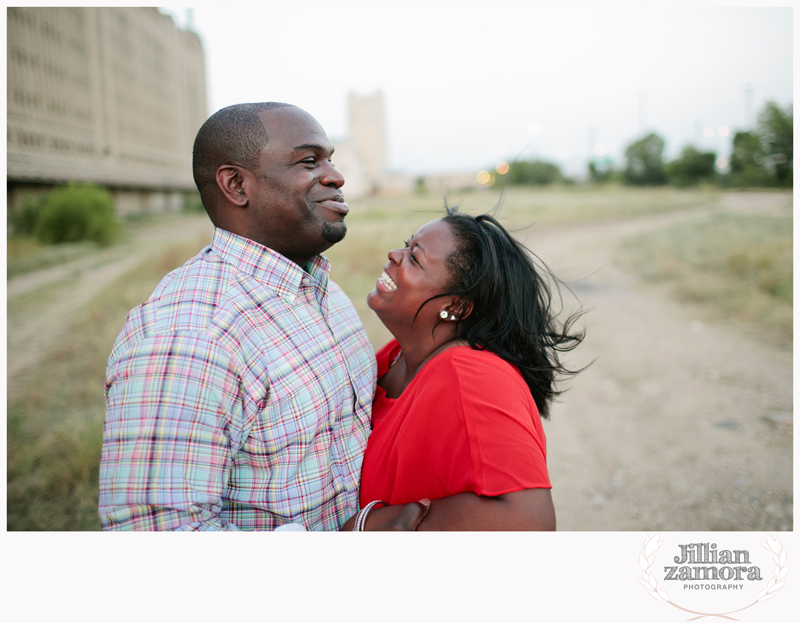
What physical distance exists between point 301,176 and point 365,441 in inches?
37.7

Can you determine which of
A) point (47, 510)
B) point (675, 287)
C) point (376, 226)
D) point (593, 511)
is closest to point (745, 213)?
point (675, 287)

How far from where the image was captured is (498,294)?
1849 millimetres

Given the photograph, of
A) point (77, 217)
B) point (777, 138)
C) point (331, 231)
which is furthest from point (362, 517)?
point (777, 138)

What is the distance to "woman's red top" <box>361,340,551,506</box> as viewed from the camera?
1361 millimetres

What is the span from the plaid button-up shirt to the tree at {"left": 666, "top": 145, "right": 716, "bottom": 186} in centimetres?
3010

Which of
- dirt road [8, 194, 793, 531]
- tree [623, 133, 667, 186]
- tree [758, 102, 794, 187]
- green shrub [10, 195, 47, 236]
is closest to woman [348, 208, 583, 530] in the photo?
dirt road [8, 194, 793, 531]

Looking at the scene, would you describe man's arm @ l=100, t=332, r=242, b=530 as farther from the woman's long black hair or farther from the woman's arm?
the woman's long black hair

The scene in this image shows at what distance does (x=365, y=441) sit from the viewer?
70.4 inches

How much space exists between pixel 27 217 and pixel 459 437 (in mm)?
10515

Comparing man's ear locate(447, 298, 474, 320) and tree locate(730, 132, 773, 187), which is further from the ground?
tree locate(730, 132, 773, 187)

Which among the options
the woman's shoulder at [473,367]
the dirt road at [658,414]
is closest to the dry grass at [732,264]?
the dirt road at [658,414]

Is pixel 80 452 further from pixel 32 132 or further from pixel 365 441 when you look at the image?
pixel 32 132

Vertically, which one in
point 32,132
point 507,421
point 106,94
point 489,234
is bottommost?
point 507,421

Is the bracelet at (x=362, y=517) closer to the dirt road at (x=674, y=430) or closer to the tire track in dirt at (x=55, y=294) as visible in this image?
the dirt road at (x=674, y=430)
